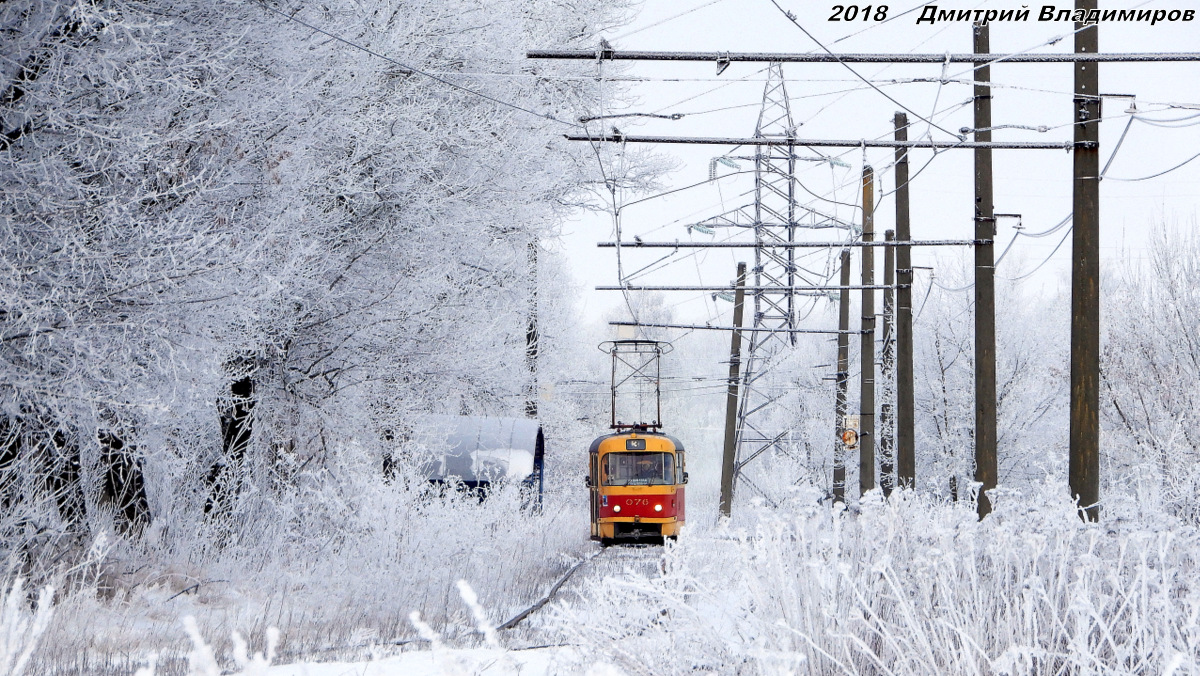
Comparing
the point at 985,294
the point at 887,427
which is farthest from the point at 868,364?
the point at 887,427

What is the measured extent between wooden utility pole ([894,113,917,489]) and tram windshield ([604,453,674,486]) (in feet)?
13.9

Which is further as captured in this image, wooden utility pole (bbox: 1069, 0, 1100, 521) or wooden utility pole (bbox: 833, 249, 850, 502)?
wooden utility pole (bbox: 833, 249, 850, 502)

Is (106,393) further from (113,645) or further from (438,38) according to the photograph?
(438,38)

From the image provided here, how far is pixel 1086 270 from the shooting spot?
11.4 m

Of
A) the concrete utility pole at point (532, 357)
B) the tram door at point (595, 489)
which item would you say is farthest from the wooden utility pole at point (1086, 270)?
the concrete utility pole at point (532, 357)

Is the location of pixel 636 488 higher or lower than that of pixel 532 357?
lower

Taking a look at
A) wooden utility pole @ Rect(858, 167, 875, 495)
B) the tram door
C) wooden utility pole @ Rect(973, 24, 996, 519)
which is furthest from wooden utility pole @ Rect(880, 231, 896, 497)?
wooden utility pole @ Rect(973, 24, 996, 519)

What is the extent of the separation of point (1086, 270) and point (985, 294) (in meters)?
2.51

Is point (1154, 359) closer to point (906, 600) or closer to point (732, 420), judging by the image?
point (732, 420)

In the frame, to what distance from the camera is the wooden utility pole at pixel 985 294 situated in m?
13.8

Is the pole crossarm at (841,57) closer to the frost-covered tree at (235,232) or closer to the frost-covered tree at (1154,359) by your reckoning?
the frost-covered tree at (235,232)

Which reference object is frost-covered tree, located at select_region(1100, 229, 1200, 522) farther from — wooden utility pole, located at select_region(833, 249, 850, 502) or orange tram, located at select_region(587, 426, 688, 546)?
orange tram, located at select_region(587, 426, 688, 546)

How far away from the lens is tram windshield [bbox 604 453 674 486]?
66.3 ft

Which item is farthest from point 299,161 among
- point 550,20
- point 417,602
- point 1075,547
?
point 550,20
